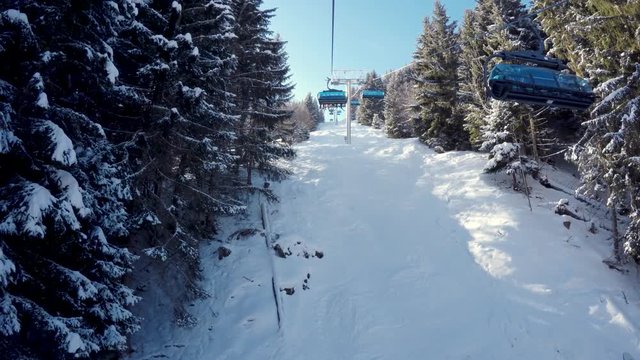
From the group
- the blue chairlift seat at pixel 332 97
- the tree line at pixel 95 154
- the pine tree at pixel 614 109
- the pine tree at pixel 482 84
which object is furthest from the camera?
the blue chairlift seat at pixel 332 97

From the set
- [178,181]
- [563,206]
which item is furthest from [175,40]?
[563,206]

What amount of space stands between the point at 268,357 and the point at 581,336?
8934 millimetres

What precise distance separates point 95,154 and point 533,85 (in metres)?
12.0

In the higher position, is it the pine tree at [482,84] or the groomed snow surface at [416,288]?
the pine tree at [482,84]

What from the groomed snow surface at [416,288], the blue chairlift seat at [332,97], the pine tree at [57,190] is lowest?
the groomed snow surface at [416,288]

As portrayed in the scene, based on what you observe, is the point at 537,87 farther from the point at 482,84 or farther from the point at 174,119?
the point at 482,84

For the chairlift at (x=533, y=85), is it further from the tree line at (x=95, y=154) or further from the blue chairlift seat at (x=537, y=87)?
the tree line at (x=95, y=154)

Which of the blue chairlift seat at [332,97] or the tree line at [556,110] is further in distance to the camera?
the blue chairlift seat at [332,97]

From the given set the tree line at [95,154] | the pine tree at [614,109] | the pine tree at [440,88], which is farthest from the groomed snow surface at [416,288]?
the pine tree at [440,88]

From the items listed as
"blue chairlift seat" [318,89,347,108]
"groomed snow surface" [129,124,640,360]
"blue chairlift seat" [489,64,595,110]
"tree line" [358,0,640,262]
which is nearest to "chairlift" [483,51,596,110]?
"blue chairlift seat" [489,64,595,110]

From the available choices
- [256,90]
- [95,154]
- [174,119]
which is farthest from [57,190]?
[256,90]

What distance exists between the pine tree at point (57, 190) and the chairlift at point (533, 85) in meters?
10.1

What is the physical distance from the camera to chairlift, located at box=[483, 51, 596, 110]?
11820mm

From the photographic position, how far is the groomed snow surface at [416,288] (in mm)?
11852
